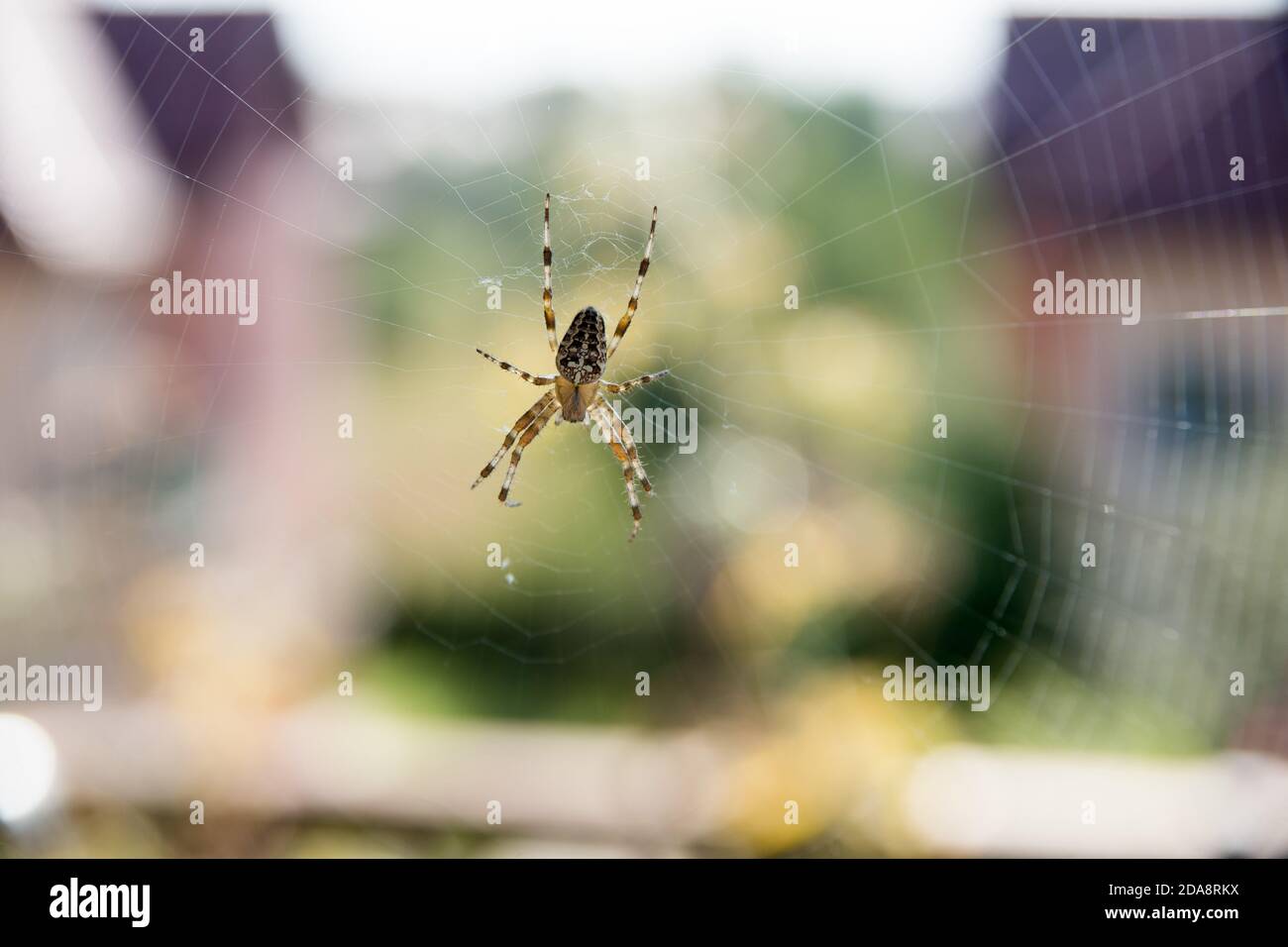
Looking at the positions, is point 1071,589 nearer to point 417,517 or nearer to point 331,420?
point 417,517

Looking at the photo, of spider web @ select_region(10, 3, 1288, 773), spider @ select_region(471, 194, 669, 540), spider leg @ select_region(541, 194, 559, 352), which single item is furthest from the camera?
Answer: spider web @ select_region(10, 3, 1288, 773)

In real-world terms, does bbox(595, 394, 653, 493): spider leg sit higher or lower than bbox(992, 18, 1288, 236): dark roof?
lower

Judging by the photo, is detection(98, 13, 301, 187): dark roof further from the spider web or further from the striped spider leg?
the striped spider leg

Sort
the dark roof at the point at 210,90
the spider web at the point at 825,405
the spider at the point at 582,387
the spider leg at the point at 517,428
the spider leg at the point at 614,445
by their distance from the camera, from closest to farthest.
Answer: the spider at the point at 582,387 → the spider leg at the point at 517,428 → the spider leg at the point at 614,445 → the spider web at the point at 825,405 → the dark roof at the point at 210,90

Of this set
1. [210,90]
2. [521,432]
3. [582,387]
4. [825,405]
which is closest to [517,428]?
[521,432]

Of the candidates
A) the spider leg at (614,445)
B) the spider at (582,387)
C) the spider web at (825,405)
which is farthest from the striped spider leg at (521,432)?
the spider web at (825,405)

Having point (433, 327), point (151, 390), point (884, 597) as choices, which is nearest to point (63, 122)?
point (151, 390)

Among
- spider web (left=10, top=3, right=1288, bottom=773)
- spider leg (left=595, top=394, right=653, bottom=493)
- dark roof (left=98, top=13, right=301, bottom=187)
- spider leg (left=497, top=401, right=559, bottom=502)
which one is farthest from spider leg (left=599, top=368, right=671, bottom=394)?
dark roof (left=98, top=13, right=301, bottom=187)

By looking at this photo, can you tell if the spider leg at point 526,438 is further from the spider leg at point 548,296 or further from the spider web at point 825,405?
the spider web at point 825,405
